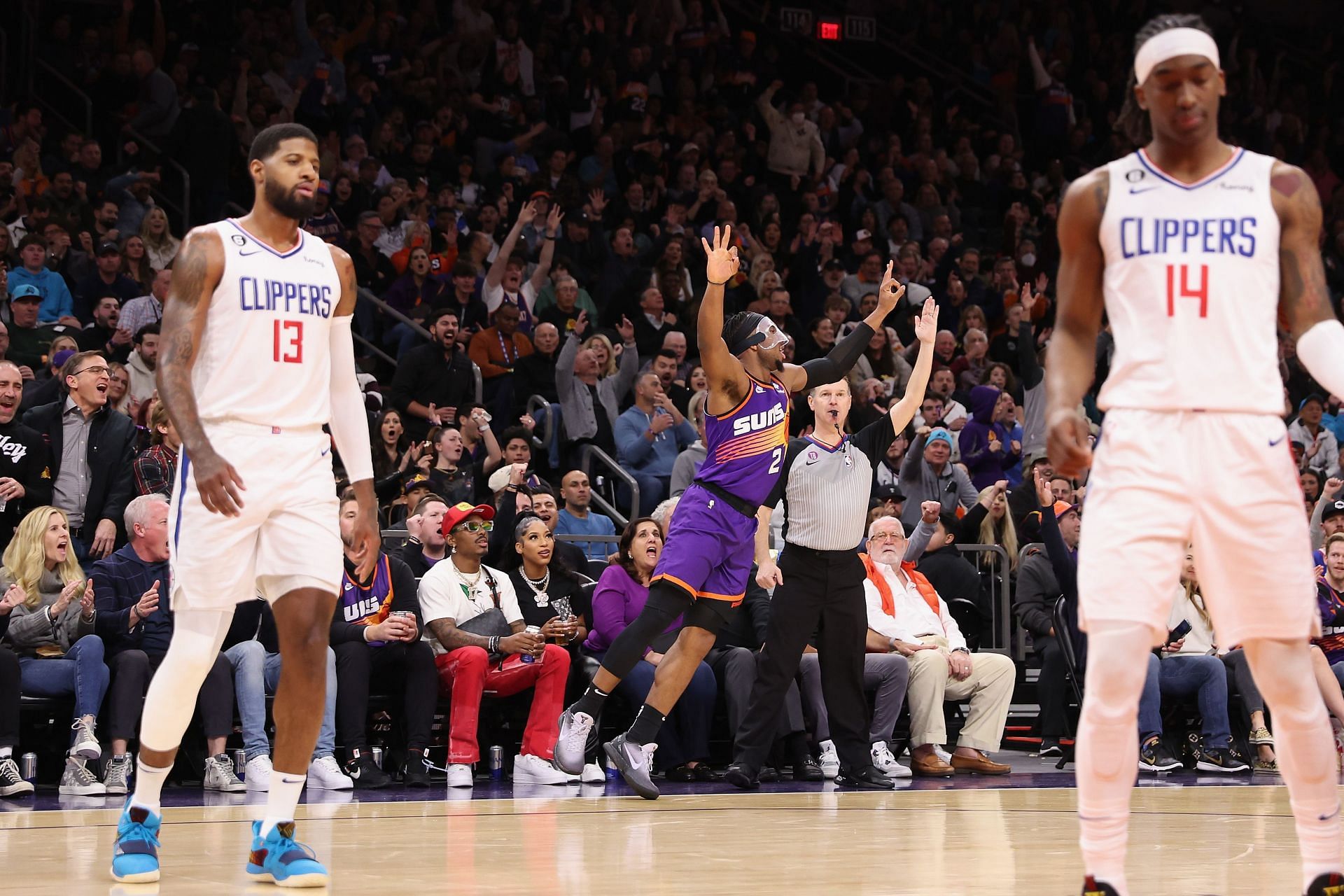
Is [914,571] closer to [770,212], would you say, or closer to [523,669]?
[523,669]

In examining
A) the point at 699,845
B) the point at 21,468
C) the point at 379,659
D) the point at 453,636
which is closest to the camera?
the point at 699,845

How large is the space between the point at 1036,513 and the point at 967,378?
395 centimetres

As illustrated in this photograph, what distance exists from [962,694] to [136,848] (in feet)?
20.6

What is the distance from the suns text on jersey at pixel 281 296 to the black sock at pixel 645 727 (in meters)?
3.34

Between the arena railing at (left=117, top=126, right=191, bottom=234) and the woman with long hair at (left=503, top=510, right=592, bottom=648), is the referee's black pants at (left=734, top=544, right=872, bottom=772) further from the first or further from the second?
the arena railing at (left=117, top=126, right=191, bottom=234)

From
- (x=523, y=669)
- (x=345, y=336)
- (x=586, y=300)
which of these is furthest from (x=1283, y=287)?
(x=586, y=300)

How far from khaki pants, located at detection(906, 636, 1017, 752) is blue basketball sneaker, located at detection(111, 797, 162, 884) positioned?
5676 millimetres

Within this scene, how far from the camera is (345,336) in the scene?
5.54 metres

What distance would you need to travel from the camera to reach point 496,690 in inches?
368

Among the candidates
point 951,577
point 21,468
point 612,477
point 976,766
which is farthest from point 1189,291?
point 612,477

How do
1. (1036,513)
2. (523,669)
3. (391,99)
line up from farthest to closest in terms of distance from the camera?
(391,99) < (1036,513) < (523,669)

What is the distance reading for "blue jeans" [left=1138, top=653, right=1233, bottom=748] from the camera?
10164 mm

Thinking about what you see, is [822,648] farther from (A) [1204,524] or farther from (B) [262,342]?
(A) [1204,524]

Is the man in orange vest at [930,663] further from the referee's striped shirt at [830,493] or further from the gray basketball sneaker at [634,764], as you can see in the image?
the gray basketball sneaker at [634,764]
